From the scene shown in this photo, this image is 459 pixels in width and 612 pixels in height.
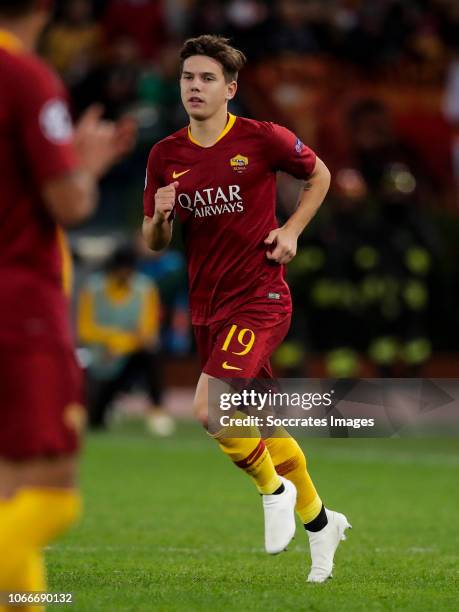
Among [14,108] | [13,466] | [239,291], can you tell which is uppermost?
[14,108]

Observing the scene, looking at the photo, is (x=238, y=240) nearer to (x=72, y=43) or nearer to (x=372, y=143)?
(x=372, y=143)

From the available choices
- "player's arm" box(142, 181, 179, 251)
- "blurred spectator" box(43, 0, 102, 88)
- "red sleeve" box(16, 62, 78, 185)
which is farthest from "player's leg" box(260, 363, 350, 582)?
"blurred spectator" box(43, 0, 102, 88)

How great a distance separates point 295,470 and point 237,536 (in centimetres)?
183

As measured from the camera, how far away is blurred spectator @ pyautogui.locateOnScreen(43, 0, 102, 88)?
69.7ft

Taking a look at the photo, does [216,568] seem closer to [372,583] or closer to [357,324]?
[372,583]

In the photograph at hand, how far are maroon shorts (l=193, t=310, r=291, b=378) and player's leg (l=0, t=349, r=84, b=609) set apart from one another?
254cm

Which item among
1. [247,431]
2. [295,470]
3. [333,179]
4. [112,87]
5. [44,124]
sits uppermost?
[44,124]

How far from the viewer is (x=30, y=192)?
15.9ft

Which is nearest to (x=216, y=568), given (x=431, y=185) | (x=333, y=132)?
(x=333, y=132)

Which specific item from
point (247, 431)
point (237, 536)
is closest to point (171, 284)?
point (237, 536)

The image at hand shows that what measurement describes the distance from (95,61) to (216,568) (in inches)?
564

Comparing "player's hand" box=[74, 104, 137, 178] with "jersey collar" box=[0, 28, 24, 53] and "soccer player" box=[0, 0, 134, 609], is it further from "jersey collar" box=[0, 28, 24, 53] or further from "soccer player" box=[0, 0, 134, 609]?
"jersey collar" box=[0, 28, 24, 53]

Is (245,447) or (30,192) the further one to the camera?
(245,447)

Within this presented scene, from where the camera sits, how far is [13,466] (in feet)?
15.6
